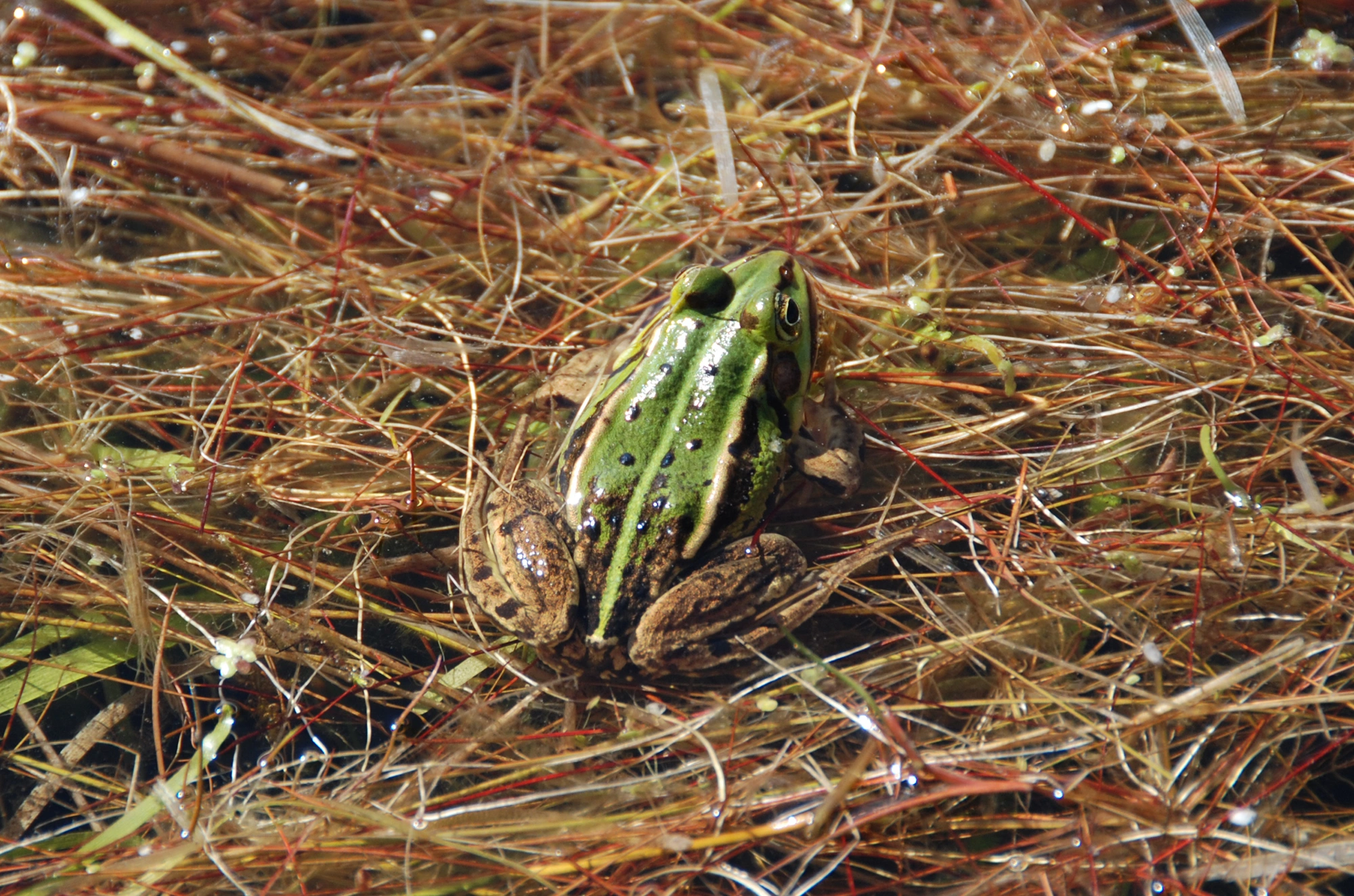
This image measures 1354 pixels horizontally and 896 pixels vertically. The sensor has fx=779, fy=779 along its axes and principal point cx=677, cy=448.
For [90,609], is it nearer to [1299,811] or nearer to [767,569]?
[767,569]

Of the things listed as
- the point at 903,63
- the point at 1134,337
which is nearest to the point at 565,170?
the point at 903,63

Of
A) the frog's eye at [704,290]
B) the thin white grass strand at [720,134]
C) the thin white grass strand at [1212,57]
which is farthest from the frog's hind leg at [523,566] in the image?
the thin white grass strand at [1212,57]

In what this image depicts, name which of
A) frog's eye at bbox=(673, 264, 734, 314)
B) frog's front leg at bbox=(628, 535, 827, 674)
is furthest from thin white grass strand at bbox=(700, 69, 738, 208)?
frog's front leg at bbox=(628, 535, 827, 674)

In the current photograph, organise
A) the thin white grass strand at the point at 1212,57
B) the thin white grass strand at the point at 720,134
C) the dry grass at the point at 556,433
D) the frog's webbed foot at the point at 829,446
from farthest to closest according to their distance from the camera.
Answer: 1. the thin white grass strand at the point at 720,134
2. the thin white grass strand at the point at 1212,57
3. the frog's webbed foot at the point at 829,446
4. the dry grass at the point at 556,433

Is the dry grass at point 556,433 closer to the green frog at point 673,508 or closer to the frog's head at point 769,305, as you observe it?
the green frog at point 673,508

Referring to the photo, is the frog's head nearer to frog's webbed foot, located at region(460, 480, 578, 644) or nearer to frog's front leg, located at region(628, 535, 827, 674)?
frog's front leg, located at region(628, 535, 827, 674)

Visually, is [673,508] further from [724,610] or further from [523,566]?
[523,566]
